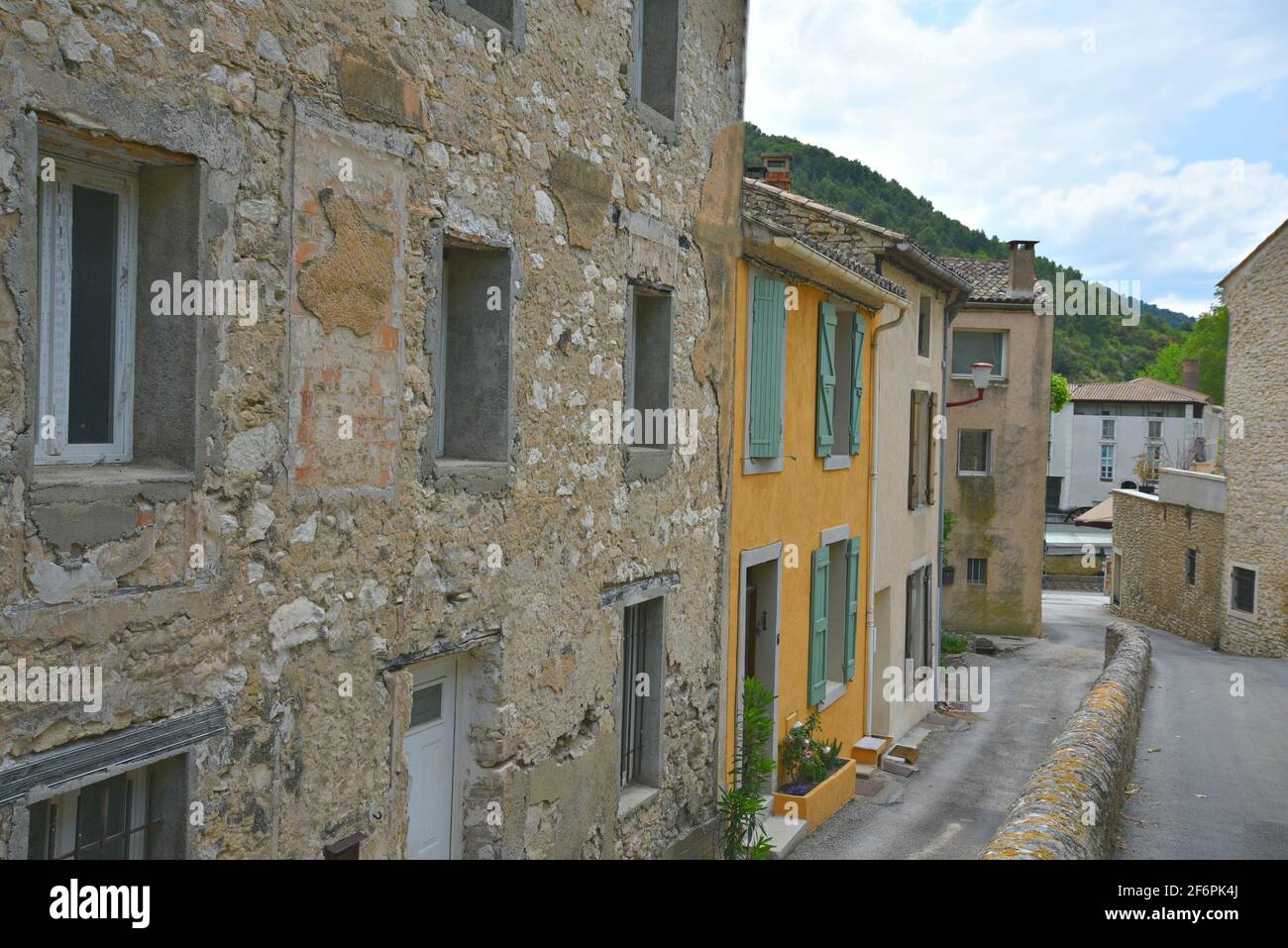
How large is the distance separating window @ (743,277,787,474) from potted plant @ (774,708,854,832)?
8.76 ft

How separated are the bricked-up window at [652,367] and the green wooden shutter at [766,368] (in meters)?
1.61

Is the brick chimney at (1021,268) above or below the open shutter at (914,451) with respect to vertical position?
above

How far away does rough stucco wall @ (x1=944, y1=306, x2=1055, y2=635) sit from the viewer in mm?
26359

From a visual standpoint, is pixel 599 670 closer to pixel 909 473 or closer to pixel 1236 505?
pixel 909 473

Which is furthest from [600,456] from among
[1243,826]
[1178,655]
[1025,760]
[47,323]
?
[1178,655]

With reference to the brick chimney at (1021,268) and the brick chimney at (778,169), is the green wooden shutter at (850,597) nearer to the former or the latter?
the brick chimney at (778,169)

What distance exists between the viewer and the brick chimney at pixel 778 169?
14609mm

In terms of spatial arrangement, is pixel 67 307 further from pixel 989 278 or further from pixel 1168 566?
pixel 1168 566

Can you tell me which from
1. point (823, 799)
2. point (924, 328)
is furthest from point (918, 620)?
point (823, 799)

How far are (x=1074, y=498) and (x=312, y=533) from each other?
62618mm

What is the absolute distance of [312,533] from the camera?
464 cm

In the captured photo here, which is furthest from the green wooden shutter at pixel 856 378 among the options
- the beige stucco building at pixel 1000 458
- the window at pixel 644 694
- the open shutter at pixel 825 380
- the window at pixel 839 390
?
the beige stucco building at pixel 1000 458

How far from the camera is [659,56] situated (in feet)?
25.1
